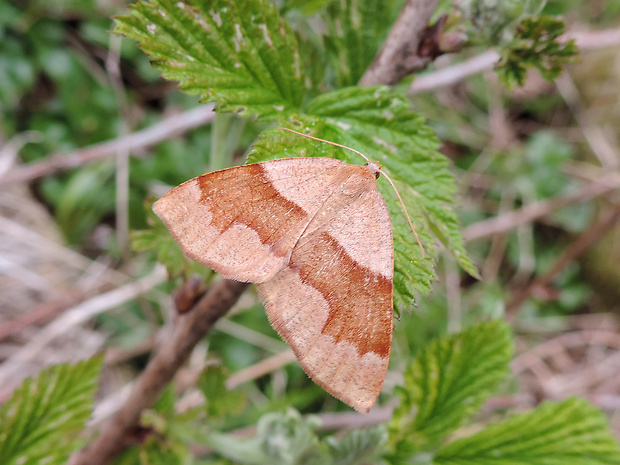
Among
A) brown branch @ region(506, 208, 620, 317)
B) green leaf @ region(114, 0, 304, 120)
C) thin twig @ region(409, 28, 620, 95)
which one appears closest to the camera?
green leaf @ region(114, 0, 304, 120)

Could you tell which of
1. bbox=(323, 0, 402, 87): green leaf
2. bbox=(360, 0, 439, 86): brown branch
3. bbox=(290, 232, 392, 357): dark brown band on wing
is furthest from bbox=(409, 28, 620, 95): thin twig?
bbox=(290, 232, 392, 357): dark brown band on wing

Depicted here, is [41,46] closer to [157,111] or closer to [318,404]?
[157,111]

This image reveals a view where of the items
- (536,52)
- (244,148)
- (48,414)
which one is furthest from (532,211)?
(48,414)

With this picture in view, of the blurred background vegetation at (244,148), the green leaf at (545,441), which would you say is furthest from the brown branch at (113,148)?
the green leaf at (545,441)

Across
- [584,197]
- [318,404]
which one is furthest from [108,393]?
[584,197]

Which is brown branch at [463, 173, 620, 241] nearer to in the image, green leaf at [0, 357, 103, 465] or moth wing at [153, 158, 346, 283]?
moth wing at [153, 158, 346, 283]

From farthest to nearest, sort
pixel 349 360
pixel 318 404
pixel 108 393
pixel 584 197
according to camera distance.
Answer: pixel 584 197 → pixel 318 404 → pixel 108 393 → pixel 349 360

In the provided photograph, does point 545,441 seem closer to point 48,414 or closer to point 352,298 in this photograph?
point 352,298
